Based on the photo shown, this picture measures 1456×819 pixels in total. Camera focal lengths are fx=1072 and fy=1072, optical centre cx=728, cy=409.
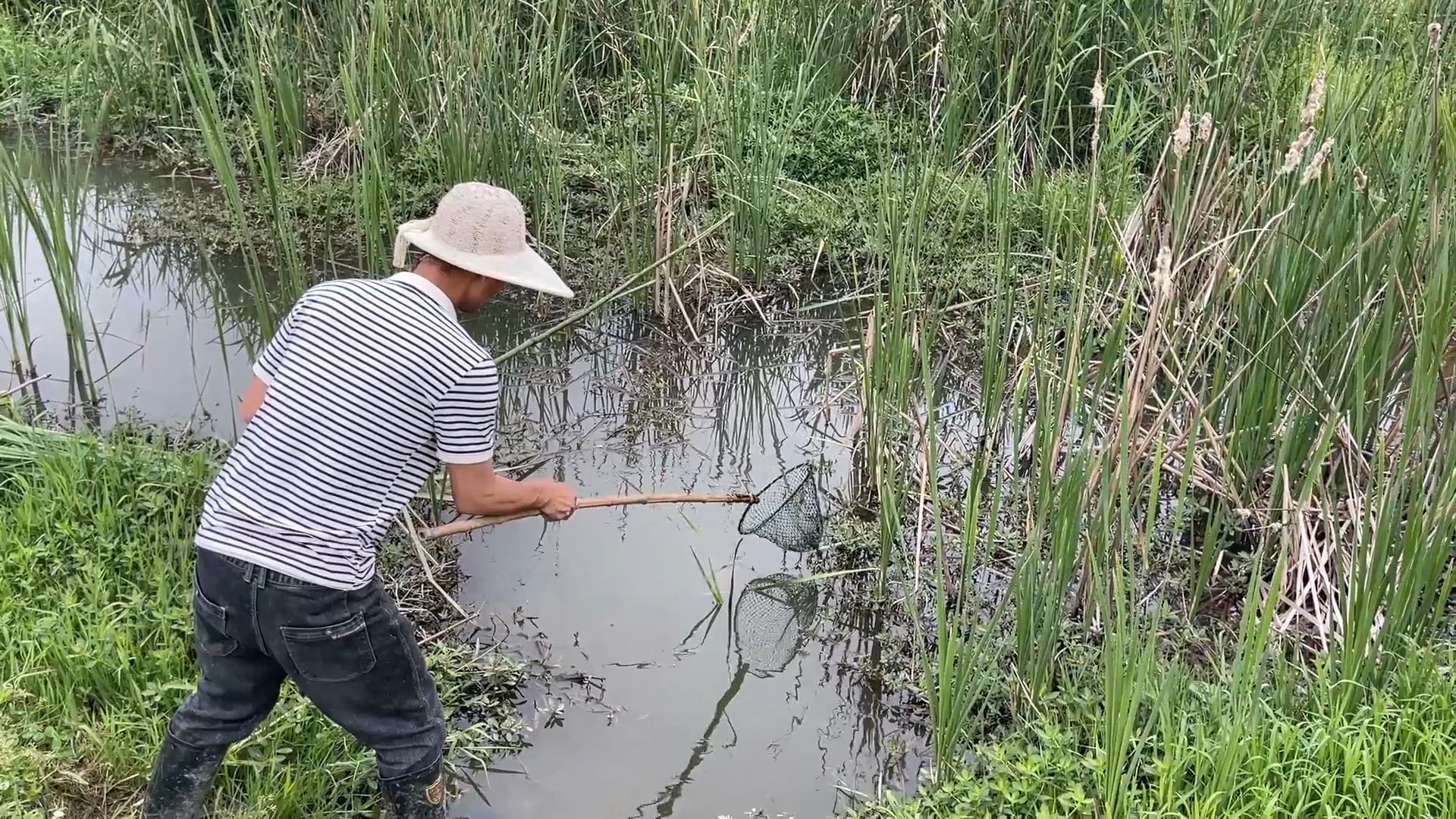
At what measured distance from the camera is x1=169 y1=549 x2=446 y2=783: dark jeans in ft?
6.62

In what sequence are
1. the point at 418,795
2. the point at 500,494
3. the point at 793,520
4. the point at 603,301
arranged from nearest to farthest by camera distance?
the point at 500,494 < the point at 418,795 < the point at 603,301 < the point at 793,520

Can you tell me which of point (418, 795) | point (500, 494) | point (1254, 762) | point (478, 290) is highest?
point (478, 290)

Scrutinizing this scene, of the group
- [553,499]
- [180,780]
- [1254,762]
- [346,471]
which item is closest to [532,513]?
[553,499]

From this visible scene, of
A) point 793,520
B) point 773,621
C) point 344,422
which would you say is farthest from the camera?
point 793,520

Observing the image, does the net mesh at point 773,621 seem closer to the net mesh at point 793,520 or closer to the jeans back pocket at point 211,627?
the net mesh at point 793,520

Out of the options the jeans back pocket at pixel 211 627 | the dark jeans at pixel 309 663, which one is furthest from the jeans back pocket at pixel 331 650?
the jeans back pocket at pixel 211 627

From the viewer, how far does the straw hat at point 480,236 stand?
2.05m

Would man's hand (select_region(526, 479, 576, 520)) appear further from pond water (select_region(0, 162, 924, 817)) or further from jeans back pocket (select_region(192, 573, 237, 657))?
pond water (select_region(0, 162, 924, 817))

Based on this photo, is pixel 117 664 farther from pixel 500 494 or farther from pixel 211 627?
pixel 500 494

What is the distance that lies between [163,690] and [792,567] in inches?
73.0

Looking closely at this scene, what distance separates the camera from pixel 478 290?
2.12 meters

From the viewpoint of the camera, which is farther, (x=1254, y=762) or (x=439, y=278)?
(x=1254, y=762)

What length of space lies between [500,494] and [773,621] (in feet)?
4.50

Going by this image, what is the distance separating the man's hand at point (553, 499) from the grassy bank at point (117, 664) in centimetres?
73
